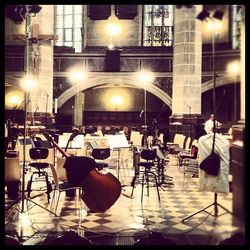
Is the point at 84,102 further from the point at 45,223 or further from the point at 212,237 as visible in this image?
the point at 212,237

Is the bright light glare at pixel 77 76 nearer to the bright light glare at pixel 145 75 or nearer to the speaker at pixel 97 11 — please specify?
the bright light glare at pixel 145 75

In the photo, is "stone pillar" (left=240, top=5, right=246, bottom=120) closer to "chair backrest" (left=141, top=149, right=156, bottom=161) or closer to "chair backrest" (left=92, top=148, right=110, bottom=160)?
"chair backrest" (left=141, top=149, right=156, bottom=161)

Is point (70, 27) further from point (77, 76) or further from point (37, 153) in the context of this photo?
point (37, 153)

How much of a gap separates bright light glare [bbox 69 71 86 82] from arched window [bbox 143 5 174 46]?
392 centimetres

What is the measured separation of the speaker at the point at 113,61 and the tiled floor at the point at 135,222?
11238 millimetres

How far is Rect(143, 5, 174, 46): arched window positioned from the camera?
66.6 feet

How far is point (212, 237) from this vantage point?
13.1 ft

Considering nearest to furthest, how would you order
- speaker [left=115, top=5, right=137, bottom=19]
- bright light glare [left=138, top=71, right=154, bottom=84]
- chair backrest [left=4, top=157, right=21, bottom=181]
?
1. chair backrest [left=4, top=157, right=21, bottom=181]
2. speaker [left=115, top=5, right=137, bottom=19]
3. bright light glare [left=138, top=71, right=154, bottom=84]

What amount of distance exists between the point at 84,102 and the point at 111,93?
1.55 meters

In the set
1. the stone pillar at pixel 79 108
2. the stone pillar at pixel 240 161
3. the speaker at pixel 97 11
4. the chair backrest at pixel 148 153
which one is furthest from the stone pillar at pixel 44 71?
the stone pillar at pixel 240 161

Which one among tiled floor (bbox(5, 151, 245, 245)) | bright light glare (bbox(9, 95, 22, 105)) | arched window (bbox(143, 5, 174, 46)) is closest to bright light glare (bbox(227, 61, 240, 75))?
tiled floor (bbox(5, 151, 245, 245))

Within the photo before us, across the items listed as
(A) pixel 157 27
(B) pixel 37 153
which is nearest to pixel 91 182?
(B) pixel 37 153

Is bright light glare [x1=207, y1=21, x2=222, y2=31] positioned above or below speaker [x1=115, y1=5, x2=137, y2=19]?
Answer: below
